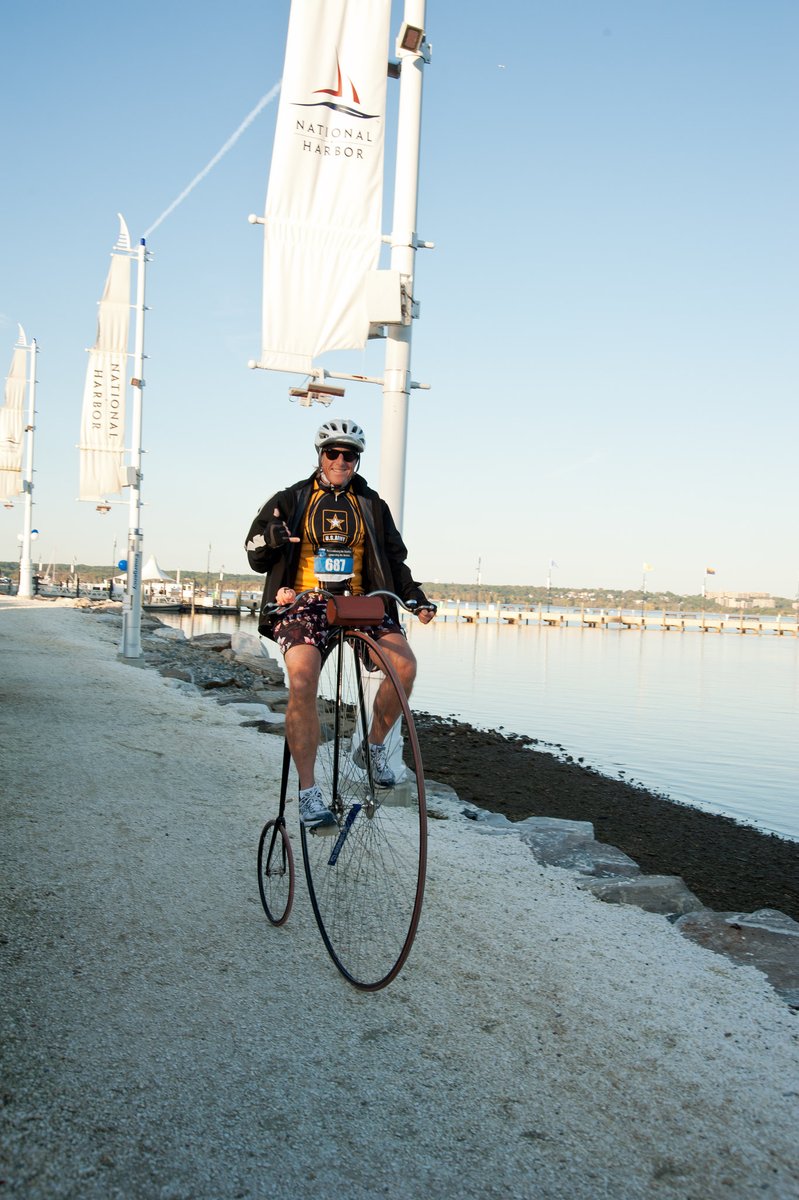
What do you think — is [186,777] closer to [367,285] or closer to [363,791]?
[363,791]

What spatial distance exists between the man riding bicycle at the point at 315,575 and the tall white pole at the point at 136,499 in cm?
1472

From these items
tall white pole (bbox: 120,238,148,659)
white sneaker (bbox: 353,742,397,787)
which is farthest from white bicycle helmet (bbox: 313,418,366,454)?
tall white pole (bbox: 120,238,148,659)

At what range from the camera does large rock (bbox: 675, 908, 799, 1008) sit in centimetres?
416

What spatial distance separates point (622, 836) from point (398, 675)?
7307 millimetres

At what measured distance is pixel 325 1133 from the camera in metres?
2.62

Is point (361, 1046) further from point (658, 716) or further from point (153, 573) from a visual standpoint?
point (153, 573)

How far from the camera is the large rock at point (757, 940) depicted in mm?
4156

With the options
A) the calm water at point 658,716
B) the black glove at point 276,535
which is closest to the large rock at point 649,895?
the black glove at point 276,535

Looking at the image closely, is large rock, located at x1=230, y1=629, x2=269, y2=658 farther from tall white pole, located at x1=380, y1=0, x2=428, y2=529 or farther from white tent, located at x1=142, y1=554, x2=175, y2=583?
white tent, located at x1=142, y1=554, x2=175, y2=583

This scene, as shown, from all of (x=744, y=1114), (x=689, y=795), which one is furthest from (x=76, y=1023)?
(x=689, y=795)

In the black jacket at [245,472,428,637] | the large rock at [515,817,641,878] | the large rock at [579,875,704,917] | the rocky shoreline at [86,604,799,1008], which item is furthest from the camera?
the large rock at [515,817,641,878]

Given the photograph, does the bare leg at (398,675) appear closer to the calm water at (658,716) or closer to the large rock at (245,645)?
the calm water at (658,716)

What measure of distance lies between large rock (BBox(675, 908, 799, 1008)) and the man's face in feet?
9.46

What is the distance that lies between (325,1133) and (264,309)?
629 cm
